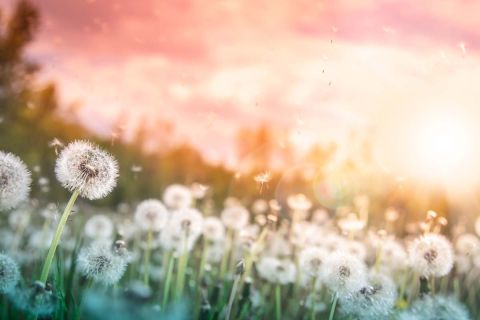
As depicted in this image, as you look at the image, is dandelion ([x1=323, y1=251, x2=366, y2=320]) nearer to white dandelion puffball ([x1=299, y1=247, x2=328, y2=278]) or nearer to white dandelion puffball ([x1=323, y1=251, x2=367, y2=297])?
white dandelion puffball ([x1=323, y1=251, x2=367, y2=297])

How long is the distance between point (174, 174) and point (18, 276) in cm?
2953

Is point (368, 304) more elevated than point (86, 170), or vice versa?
point (86, 170)

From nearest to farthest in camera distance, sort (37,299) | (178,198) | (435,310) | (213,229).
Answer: (37,299) → (435,310) → (213,229) → (178,198)

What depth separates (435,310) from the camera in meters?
3.24

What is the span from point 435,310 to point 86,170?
2.34 meters

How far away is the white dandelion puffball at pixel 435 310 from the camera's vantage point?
10.4 ft

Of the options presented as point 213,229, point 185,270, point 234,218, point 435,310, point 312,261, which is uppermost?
point 234,218

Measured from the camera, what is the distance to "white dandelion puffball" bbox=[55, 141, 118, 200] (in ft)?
8.53

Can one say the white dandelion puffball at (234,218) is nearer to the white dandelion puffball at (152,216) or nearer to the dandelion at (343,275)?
the white dandelion puffball at (152,216)

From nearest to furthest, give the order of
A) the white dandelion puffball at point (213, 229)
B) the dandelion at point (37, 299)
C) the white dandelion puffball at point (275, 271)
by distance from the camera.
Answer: the dandelion at point (37, 299) < the white dandelion puffball at point (275, 271) < the white dandelion puffball at point (213, 229)

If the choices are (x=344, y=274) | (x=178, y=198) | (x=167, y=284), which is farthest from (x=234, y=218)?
(x=344, y=274)

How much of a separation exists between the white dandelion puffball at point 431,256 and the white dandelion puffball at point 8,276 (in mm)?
2719

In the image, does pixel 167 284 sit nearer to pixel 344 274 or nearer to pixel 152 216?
pixel 152 216

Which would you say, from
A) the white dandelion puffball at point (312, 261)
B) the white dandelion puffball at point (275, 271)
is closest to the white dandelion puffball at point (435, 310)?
the white dandelion puffball at point (312, 261)
